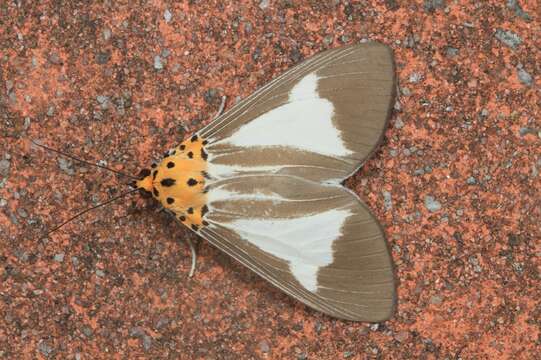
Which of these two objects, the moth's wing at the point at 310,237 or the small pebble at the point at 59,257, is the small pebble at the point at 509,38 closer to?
the moth's wing at the point at 310,237

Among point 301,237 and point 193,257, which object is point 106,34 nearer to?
point 193,257

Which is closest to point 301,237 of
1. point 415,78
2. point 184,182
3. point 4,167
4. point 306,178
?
point 306,178

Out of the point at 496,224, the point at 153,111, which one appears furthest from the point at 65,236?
the point at 496,224

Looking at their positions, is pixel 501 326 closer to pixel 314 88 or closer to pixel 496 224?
pixel 496 224

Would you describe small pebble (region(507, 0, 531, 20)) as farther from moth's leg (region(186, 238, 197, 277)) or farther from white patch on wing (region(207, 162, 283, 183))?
moth's leg (region(186, 238, 197, 277))

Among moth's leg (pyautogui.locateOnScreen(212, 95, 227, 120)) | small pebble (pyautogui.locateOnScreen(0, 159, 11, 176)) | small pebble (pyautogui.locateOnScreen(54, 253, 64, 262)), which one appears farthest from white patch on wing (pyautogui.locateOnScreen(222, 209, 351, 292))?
small pebble (pyautogui.locateOnScreen(0, 159, 11, 176))

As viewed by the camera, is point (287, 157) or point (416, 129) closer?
point (287, 157)

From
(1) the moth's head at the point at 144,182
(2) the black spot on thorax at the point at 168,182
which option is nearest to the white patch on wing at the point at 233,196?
(2) the black spot on thorax at the point at 168,182
